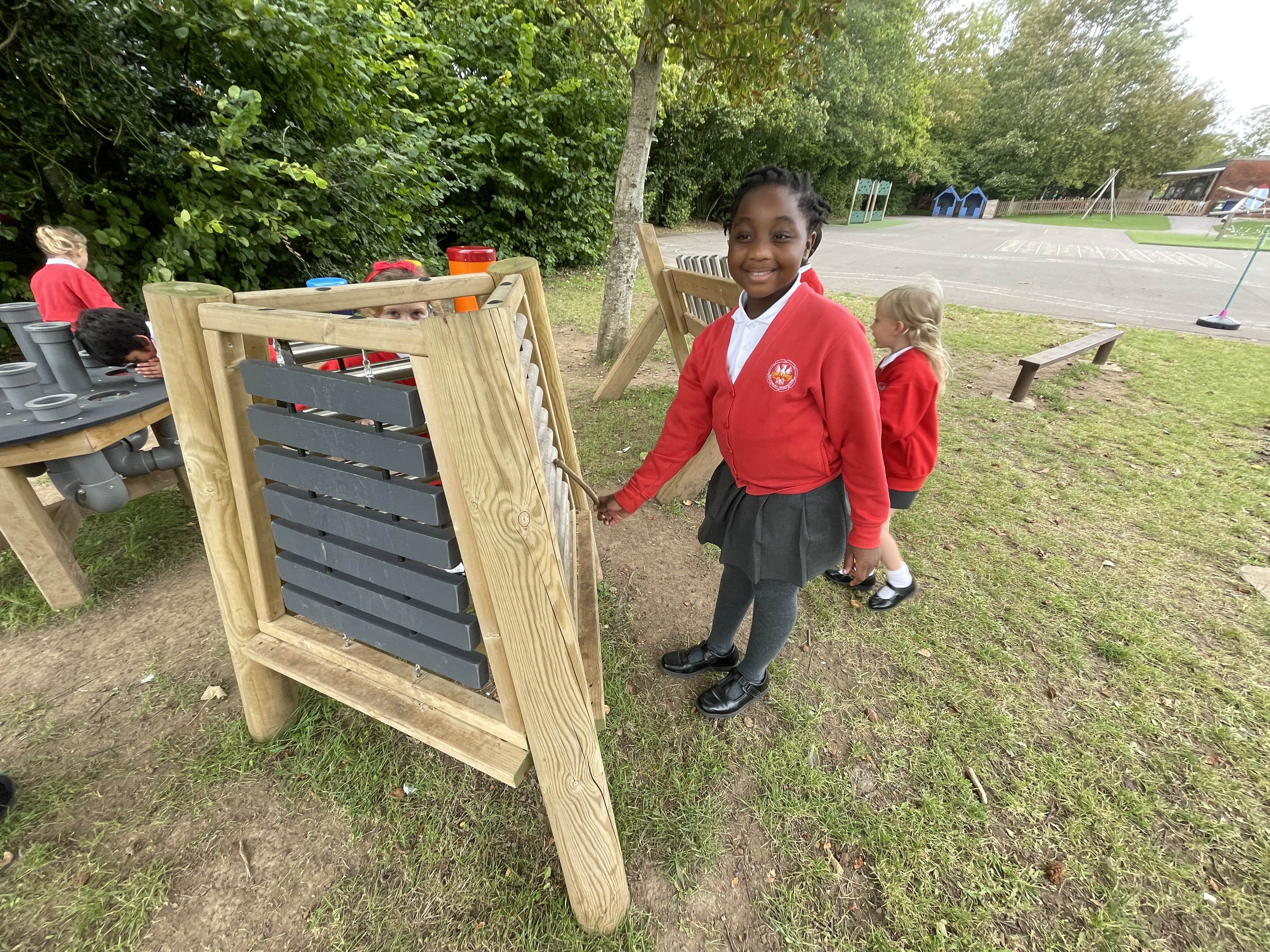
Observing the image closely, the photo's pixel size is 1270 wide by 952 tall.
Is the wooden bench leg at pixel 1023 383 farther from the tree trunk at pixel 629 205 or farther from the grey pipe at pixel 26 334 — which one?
the grey pipe at pixel 26 334

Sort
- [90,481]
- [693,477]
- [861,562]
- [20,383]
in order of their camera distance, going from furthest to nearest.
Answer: [693,477]
[90,481]
[20,383]
[861,562]

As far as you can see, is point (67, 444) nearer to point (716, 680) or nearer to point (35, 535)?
point (35, 535)

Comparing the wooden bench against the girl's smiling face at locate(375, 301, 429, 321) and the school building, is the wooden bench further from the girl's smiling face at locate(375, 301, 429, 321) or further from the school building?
the school building

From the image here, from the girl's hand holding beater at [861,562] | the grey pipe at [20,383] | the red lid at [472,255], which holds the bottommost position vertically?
the girl's hand holding beater at [861,562]

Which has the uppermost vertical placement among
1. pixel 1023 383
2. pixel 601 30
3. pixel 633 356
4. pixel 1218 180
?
pixel 1218 180

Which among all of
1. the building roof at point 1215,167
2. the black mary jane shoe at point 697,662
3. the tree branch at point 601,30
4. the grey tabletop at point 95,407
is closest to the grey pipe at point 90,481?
the grey tabletop at point 95,407

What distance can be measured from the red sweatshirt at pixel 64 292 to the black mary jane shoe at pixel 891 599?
15.0 ft

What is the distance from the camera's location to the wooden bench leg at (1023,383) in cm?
491

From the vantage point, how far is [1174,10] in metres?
40.4

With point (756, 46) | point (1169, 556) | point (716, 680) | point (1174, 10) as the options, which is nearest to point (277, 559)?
point (716, 680)

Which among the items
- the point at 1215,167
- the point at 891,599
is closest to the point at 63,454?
the point at 891,599

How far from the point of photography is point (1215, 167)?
126ft

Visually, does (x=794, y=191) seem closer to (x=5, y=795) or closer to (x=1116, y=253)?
(x=5, y=795)

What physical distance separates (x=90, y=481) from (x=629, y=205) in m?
4.58
